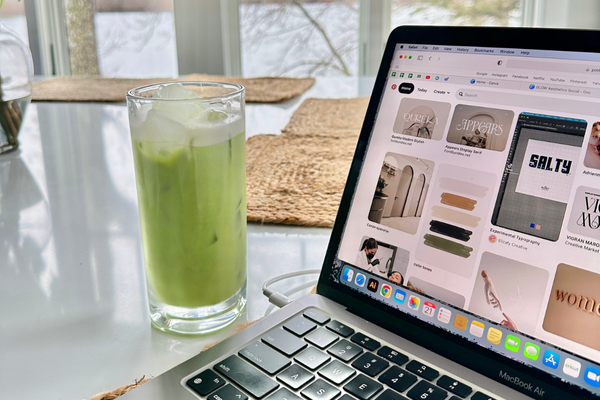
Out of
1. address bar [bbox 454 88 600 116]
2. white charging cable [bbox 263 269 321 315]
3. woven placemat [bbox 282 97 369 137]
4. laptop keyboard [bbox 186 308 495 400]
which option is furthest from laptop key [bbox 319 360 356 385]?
woven placemat [bbox 282 97 369 137]

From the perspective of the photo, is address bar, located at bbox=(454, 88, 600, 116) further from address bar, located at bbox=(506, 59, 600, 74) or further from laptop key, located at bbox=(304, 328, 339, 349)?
laptop key, located at bbox=(304, 328, 339, 349)

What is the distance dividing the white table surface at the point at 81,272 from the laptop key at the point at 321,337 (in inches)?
3.7

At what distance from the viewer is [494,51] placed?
1.34 ft

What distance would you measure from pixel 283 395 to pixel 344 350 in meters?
0.06

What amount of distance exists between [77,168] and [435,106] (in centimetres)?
70

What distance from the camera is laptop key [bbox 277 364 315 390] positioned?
0.35 meters

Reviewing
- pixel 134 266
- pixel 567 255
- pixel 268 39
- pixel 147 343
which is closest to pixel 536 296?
pixel 567 255

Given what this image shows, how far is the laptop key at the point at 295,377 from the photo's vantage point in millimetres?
352

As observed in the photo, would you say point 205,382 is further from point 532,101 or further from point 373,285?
point 532,101

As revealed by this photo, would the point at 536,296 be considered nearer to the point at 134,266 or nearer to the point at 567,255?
the point at 567,255

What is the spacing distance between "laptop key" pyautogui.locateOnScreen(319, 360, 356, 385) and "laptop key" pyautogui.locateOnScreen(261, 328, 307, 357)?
29 mm

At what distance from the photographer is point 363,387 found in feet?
1.13

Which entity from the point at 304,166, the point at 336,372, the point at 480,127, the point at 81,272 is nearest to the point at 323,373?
the point at 336,372

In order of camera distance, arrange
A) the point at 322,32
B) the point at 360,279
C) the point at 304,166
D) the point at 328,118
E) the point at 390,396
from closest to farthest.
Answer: the point at 390,396, the point at 360,279, the point at 304,166, the point at 328,118, the point at 322,32
